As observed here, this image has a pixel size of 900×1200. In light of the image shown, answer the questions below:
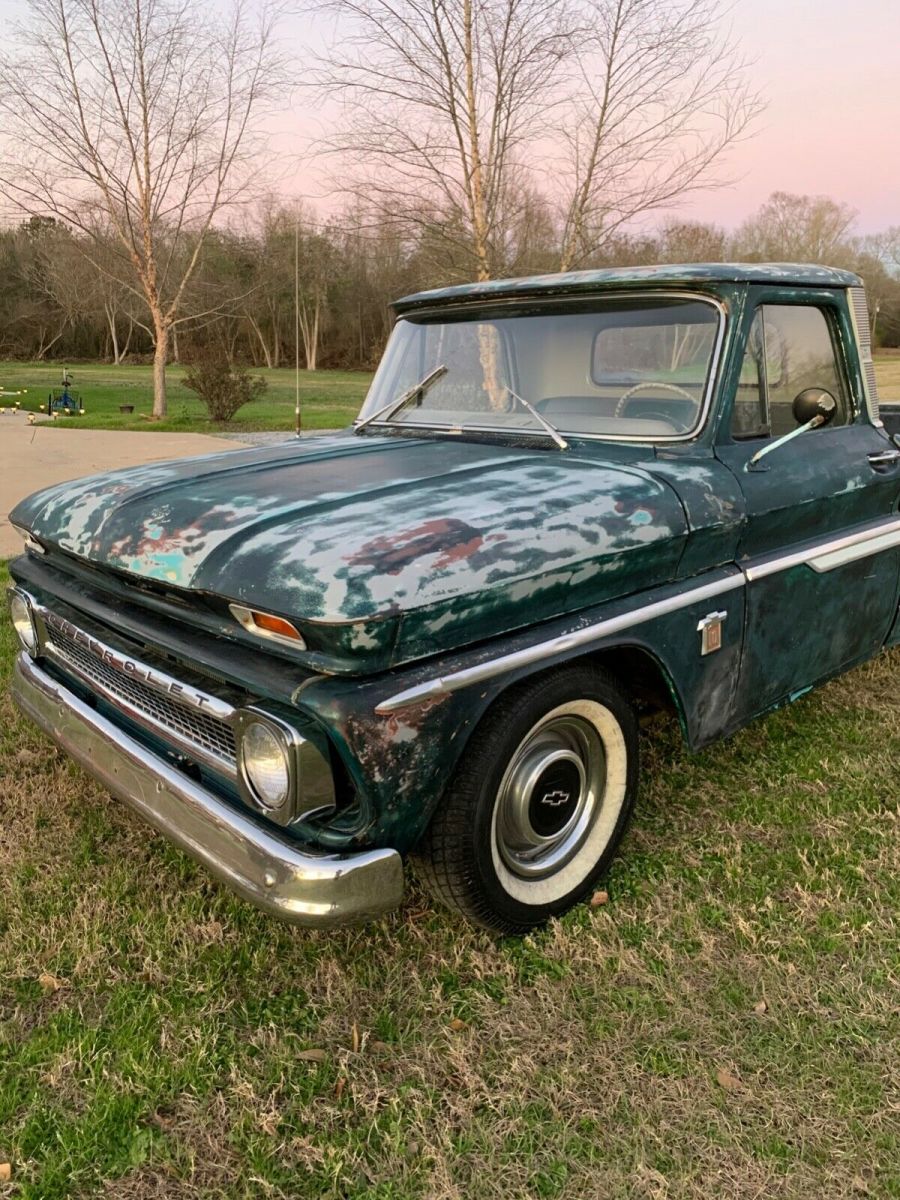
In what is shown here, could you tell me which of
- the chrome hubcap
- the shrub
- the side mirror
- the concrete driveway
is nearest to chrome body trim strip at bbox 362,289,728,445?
the side mirror

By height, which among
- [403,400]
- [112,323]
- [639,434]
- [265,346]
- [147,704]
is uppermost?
[112,323]

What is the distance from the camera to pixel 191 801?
207 cm

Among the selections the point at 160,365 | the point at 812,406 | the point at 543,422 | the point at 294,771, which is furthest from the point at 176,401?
the point at 294,771

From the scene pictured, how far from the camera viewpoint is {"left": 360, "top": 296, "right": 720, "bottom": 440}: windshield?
2.82m

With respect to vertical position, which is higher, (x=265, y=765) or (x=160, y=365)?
(x=160, y=365)

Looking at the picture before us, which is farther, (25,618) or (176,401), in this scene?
(176,401)

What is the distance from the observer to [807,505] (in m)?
2.89

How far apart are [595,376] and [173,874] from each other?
2.15 meters

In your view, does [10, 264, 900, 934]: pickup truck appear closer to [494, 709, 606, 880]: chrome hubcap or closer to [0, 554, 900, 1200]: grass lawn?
[494, 709, 606, 880]: chrome hubcap

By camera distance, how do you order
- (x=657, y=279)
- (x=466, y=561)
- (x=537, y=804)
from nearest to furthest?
1. (x=466, y=561)
2. (x=537, y=804)
3. (x=657, y=279)

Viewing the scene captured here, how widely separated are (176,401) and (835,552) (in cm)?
2371

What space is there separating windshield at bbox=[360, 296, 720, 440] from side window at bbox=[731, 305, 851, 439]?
178 millimetres

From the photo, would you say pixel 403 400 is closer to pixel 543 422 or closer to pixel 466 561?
pixel 543 422

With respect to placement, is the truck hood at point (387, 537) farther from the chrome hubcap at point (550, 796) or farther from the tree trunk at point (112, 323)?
the tree trunk at point (112, 323)
